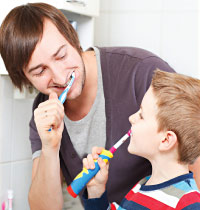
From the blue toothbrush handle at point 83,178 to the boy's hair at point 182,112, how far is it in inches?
6.7

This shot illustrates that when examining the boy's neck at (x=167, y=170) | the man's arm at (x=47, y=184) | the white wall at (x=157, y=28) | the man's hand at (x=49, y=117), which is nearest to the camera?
Answer: the boy's neck at (x=167, y=170)

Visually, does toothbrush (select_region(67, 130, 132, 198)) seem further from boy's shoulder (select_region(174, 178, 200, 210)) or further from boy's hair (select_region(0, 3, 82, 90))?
boy's hair (select_region(0, 3, 82, 90))

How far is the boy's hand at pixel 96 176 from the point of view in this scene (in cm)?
94

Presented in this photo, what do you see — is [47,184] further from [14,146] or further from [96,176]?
[14,146]

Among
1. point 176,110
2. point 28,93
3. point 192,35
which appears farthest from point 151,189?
point 192,35

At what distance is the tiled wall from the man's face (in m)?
0.30

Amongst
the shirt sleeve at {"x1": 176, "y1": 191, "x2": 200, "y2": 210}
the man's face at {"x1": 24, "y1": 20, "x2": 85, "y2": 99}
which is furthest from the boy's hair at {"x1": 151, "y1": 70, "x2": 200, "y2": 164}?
the man's face at {"x1": 24, "y1": 20, "x2": 85, "y2": 99}

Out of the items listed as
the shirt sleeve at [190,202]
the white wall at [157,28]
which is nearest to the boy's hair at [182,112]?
the shirt sleeve at [190,202]

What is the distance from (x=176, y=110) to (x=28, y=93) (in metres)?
0.78

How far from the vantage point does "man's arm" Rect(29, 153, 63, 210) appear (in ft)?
3.64

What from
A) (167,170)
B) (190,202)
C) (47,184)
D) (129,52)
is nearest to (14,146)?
(47,184)

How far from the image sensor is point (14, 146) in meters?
1.42

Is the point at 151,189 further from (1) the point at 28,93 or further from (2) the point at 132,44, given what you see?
(2) the point at 132,44

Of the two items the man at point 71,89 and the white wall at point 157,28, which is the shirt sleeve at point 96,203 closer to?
the man at point 71,89
